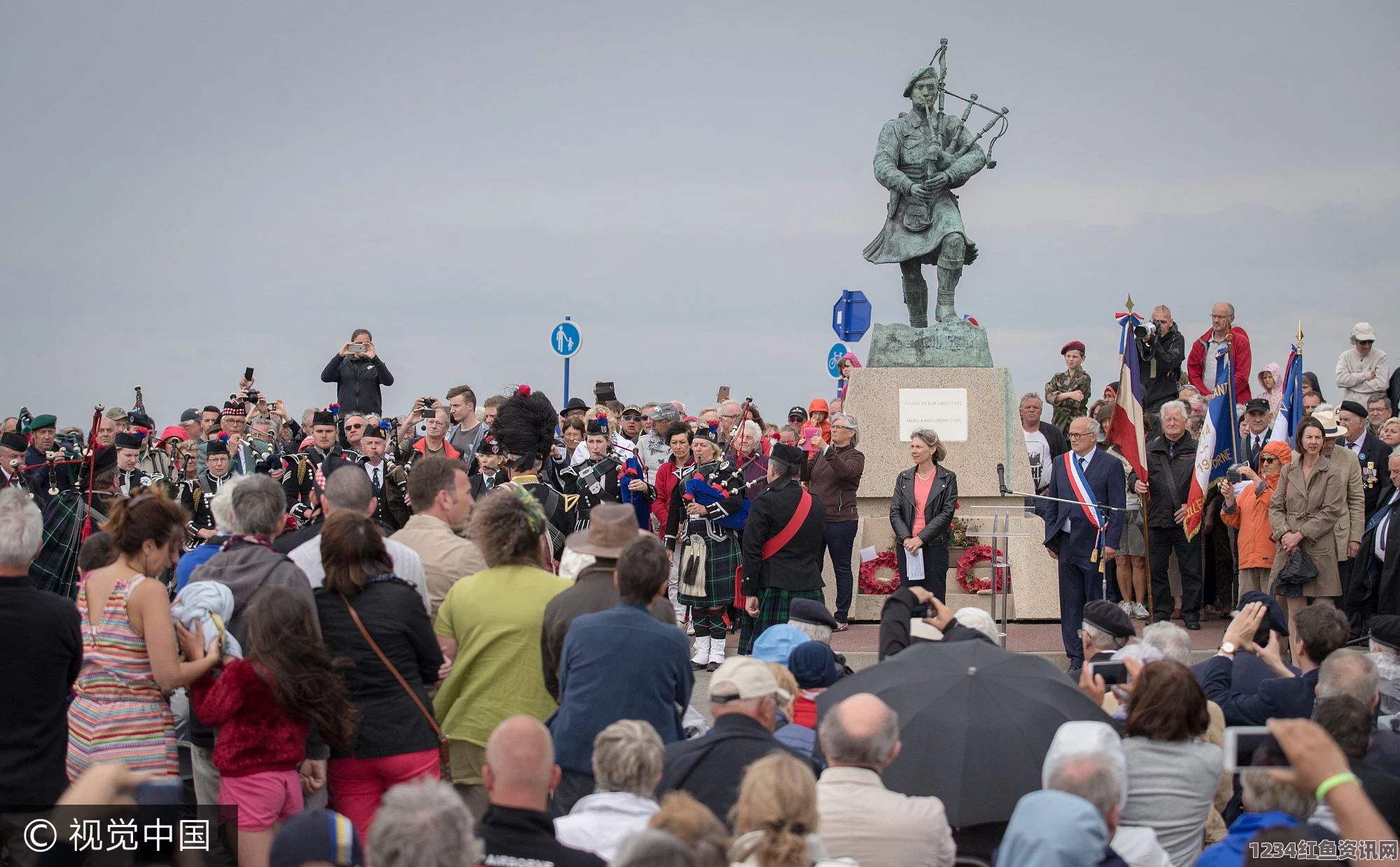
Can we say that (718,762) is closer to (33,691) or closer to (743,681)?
(743,681)

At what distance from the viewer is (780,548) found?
10.3m

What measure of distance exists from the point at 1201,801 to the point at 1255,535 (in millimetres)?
6935

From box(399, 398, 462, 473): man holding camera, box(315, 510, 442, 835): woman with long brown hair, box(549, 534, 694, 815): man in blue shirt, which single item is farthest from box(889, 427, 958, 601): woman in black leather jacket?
box(315, 510, 442, 835): woman with long brown hair

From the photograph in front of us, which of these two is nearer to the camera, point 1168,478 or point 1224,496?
point 1224,496

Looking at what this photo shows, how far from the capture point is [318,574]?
18.9 feet

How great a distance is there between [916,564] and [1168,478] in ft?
9.20

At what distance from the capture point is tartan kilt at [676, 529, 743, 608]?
10.4m

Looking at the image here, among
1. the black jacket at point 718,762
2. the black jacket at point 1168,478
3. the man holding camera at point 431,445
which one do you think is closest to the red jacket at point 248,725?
the black jacket at point 718,762

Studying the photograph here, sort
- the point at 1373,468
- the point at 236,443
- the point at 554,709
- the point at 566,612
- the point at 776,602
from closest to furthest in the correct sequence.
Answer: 1. the point at 566,612
2. the point at 554,709
3. the point at 776,602
4. the point at 236,443
5. the point at 1373,468

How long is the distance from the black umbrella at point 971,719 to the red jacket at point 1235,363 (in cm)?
820

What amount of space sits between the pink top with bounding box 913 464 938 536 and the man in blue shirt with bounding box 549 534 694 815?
20.6ft

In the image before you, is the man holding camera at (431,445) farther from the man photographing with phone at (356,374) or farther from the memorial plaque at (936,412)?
the memorial plaque at (936,412)

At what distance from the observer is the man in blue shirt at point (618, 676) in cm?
498

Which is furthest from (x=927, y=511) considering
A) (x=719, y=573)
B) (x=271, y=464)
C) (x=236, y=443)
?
(x=236, y=443)
